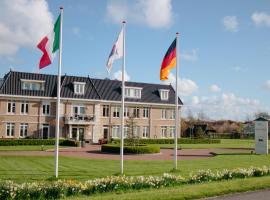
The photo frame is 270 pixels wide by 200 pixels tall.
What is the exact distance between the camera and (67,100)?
55.1m

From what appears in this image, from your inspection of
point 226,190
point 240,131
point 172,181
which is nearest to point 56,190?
point 172,181

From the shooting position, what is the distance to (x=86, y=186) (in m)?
13.0

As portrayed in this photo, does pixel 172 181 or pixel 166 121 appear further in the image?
pixel 166 121

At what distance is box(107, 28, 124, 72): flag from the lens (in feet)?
61.8

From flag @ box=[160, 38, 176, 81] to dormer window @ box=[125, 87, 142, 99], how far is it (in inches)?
1596

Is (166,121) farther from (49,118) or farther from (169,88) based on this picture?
(49,118)

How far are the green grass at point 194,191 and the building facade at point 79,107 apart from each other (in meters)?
32.9

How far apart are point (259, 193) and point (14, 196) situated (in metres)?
8.55

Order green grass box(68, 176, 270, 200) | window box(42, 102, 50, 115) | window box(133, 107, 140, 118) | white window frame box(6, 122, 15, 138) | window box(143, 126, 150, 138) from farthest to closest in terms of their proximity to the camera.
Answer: window box(143, 126, 150, 138), window box(133, 107, 140, 118), window box(42, 102, 50, 115), white window frame box(6, 122, 15, 138), green grass box(68, 176, 270, 200)

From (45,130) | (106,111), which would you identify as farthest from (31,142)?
(106,111)

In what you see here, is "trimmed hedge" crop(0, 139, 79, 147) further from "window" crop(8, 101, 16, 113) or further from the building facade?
"window" crop(8, 101, 16, 113)

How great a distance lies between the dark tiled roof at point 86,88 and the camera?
173 feet

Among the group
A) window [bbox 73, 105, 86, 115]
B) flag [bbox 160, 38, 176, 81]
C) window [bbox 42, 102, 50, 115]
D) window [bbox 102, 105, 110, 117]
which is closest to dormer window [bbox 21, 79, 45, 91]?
window [bbox 42, 102, 50, 115]

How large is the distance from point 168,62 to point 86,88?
125 ft
